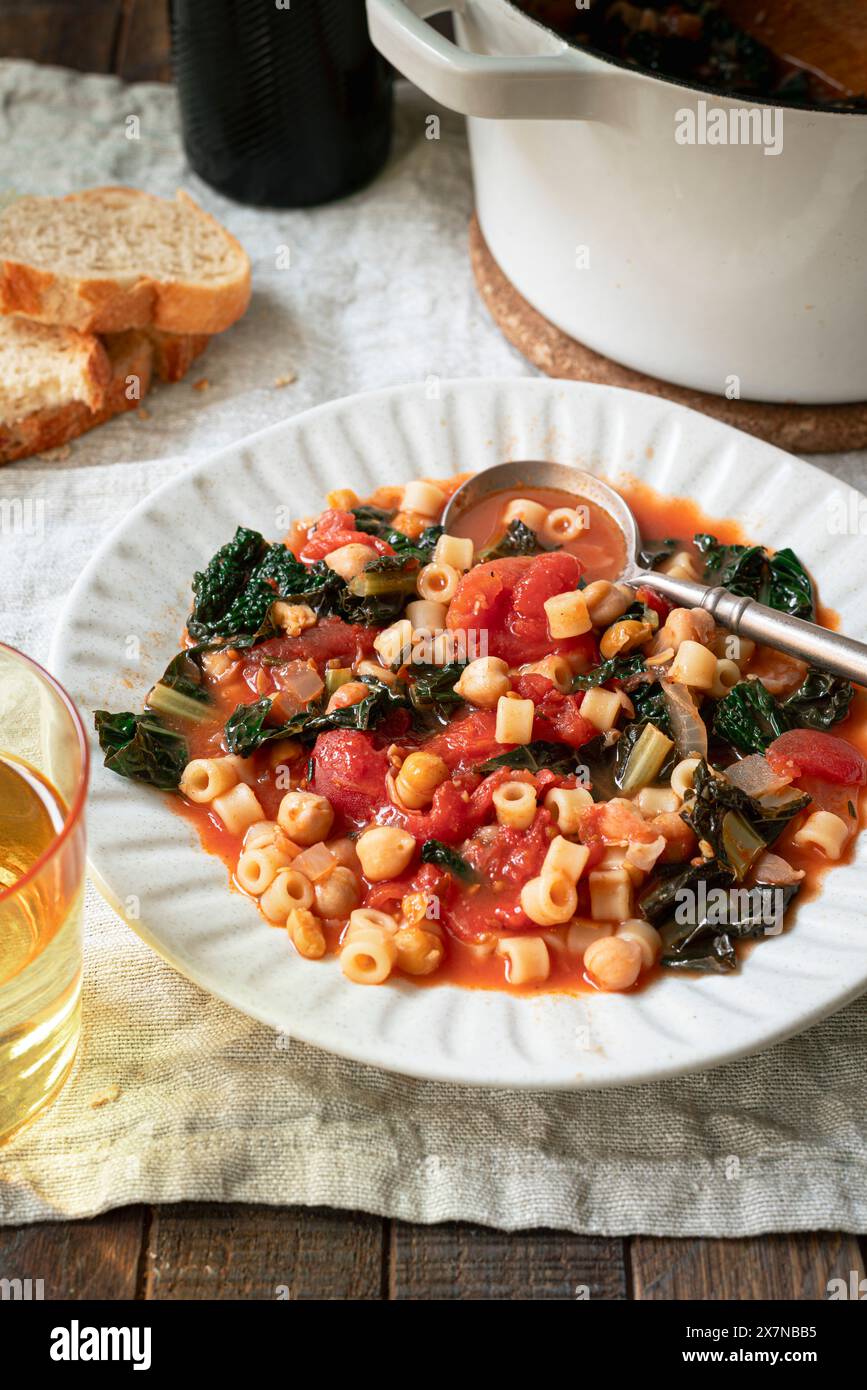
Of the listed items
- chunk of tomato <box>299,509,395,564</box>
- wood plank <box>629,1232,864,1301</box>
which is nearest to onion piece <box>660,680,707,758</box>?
chunk of tomato <box>299,509,395,564</box>

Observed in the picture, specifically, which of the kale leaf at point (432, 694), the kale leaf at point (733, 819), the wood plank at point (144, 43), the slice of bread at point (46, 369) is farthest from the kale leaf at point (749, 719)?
the wood plank at point (144, 43)

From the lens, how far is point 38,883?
2484 mm

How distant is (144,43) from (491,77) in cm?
361

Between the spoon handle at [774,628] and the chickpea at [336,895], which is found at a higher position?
the spoon handle at [774,628]

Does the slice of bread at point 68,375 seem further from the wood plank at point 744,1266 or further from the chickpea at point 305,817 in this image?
the wood plank at point 744,1266

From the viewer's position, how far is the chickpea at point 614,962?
286cm

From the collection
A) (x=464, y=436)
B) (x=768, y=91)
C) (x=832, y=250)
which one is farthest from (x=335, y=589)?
(x=768, y=91)

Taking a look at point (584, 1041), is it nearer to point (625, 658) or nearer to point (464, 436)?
point (625, 658)

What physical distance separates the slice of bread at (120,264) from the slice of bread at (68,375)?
69 mm

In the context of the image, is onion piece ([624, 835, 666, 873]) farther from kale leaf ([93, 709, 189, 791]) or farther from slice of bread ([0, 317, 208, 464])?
slice of bread ([0, 317, 208, 464])

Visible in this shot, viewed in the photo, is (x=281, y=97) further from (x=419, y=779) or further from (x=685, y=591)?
(x=419, y=779)

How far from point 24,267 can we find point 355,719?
2.42 metres

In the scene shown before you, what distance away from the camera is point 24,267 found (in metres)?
4.66

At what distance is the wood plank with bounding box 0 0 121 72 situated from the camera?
6363 mm
